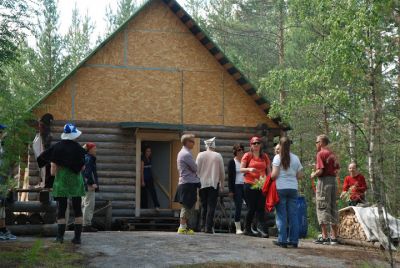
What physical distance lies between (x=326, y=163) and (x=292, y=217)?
1391 millimetres

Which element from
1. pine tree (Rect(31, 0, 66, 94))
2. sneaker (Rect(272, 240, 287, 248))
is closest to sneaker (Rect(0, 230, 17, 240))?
sneaker (Rect(272, 240, 287, 248))

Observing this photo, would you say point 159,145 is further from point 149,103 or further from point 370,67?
point 370,67

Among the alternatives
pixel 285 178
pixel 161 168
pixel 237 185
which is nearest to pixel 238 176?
pixel 237 185

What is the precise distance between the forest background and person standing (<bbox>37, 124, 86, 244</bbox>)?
0.99 meters

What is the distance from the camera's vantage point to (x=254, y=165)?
40.3ft

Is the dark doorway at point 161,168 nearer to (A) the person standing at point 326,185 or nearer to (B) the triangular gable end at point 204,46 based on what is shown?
(B) the triangular gable end at point 204,46

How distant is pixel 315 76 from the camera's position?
18625 mm

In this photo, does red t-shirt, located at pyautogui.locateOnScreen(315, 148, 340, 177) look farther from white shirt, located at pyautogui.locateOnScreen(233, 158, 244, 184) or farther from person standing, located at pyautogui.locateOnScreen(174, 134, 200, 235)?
person standing, located at pyautogui.locateOnScreen(174, 134, 200, 235)

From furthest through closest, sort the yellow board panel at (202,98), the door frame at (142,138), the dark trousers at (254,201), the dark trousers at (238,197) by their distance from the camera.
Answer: the yellow board panel at (202,98)
the door frame at (142,138)
the dark trousers at (238,197)
the dark trousers at (254,201)

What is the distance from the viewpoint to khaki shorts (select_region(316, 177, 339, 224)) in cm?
1159

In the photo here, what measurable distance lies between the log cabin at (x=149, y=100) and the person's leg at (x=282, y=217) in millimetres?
6811

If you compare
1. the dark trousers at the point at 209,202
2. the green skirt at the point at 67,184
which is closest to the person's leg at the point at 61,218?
the green skirt at the point at 67,184

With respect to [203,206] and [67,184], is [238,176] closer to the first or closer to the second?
[203,206]

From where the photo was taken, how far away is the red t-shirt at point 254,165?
40.1ft
